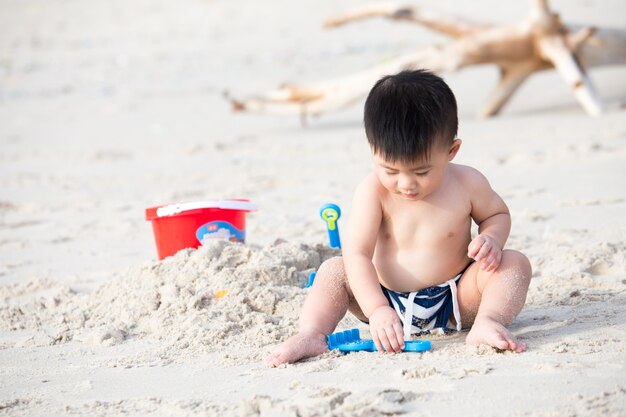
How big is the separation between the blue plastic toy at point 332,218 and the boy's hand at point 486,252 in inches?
29.9

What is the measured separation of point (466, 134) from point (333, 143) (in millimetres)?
1052

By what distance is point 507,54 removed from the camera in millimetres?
7188

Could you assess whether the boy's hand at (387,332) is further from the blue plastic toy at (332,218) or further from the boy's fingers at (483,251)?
the blue plastic toy at (332,218)

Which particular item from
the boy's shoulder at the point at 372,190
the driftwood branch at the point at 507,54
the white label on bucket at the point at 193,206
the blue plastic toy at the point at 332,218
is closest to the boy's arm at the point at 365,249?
the boy's shoulder at the point at 372,190

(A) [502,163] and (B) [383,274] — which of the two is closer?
(B) [383,274]

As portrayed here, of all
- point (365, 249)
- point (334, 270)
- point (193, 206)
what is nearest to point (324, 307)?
point (334, 270)

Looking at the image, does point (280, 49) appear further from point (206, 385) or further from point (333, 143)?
point (206, 385)

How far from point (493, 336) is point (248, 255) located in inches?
48.9

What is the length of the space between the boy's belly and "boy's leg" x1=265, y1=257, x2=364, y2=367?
0.14 m

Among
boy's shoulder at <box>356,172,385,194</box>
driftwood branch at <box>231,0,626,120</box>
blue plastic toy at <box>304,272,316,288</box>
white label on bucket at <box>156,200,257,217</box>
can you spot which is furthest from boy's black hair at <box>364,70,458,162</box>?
driftwood branch at <box>231,0,626,120</box>

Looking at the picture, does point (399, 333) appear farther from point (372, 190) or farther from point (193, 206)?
point (193, 206)

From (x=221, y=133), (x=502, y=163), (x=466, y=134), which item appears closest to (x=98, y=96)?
(x=221, y=133)

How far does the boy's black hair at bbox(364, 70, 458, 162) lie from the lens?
→ 2.57 meters

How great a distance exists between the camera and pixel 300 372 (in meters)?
2.54
